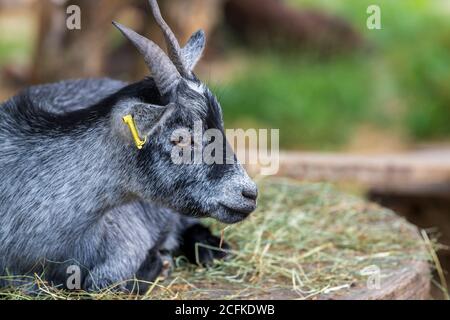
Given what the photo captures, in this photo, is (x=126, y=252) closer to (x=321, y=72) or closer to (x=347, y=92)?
(x=347, y=92)

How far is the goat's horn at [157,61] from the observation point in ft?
10.5

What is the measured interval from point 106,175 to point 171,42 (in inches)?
26.1

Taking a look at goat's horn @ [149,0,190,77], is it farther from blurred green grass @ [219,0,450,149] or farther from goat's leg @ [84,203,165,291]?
blurred green grass @ [219,0,450,149]

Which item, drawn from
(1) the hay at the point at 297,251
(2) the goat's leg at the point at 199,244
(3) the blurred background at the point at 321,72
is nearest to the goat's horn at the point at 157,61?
(1) the hay at the point at 297,251

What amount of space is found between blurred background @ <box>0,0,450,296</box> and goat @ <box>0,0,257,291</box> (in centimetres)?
344

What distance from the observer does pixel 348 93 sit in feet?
35.8

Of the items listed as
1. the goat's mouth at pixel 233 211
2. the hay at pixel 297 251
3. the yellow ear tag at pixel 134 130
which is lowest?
the hay at pixel 297 251

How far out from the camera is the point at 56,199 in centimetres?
349

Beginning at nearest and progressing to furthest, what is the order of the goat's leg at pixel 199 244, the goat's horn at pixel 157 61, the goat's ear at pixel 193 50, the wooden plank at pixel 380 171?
1. the goat's horn at pixel 157 61
2. the goat's ear at pixel 193 50
3. the goat's leg at pixel 199 244
4. the wooden plank at pixel 380 171

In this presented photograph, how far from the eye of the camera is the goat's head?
3.36m

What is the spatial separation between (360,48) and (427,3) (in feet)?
9.26

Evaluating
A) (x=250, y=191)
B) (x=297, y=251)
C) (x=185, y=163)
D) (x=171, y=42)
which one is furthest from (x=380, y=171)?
(x=171, y=42)

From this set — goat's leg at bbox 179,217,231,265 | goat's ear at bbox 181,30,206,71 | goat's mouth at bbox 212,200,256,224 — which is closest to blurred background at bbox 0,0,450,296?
goat's leg at bbox 179,217,231,265

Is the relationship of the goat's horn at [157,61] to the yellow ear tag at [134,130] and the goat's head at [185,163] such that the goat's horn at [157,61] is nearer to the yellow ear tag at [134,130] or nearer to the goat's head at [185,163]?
the goat's head at [185,163]
